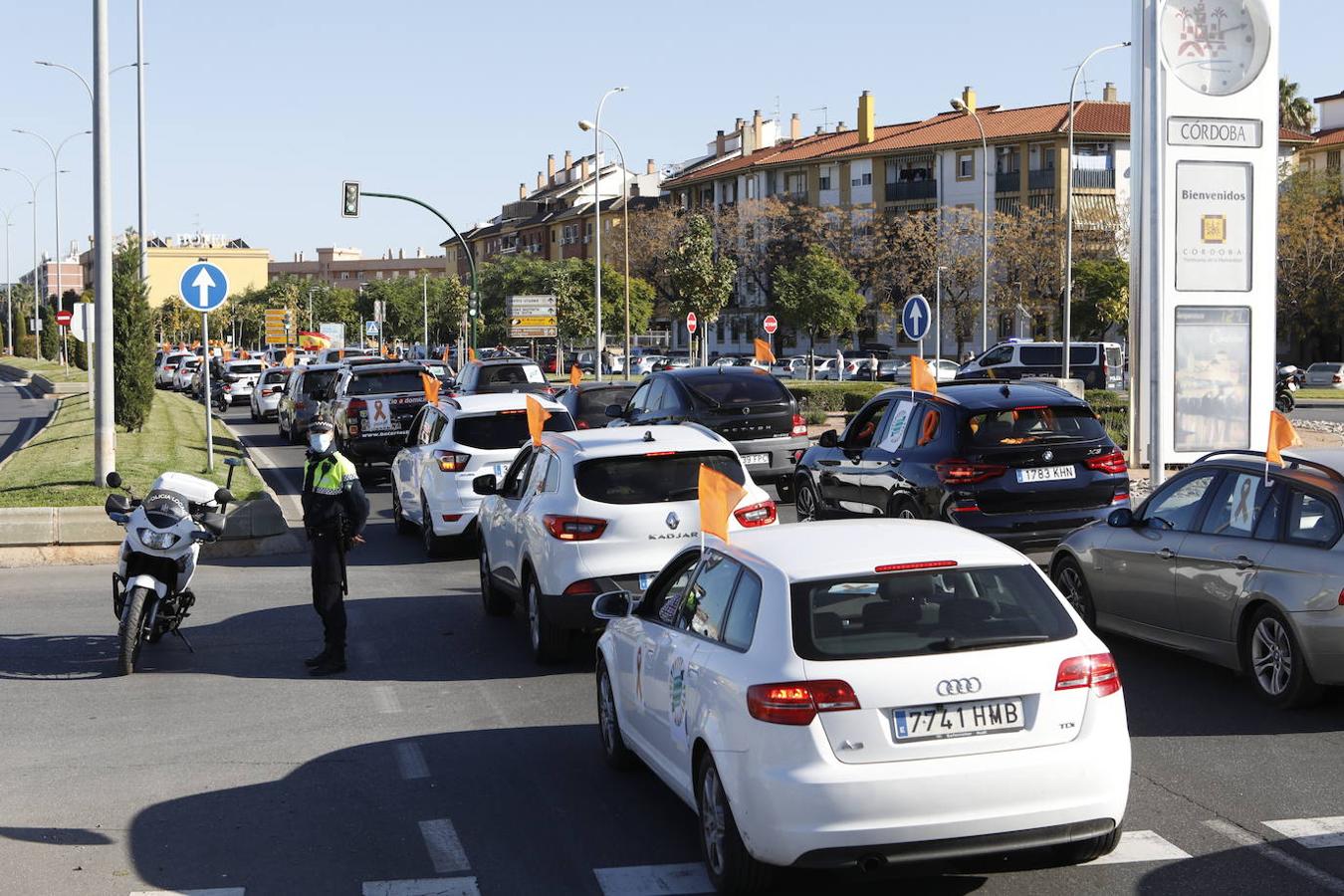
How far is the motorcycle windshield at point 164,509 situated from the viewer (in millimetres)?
10695

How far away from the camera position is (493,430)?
16281 millimetres

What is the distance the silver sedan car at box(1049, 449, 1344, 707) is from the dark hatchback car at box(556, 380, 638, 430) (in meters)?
14.8

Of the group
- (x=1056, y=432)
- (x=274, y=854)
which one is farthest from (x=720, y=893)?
(x=1056, y=432)

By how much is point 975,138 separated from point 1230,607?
73.2 m

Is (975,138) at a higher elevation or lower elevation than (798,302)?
higher

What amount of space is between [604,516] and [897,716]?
16.7ft

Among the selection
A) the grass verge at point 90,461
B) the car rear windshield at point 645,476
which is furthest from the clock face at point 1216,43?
the grass verge at point 90,461

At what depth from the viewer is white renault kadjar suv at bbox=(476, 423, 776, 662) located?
10344mm

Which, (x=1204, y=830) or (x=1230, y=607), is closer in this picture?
(x=1204, y=830)

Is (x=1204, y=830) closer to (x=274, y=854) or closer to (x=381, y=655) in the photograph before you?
(x=274, y=854)

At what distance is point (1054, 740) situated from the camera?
5590mm

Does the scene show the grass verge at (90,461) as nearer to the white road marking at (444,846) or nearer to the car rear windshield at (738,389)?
the car rear windshield at (738,389)

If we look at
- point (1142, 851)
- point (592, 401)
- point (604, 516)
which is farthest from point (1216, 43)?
point (1142, 851)

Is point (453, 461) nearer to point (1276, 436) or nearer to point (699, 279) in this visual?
point (1276, 436)
